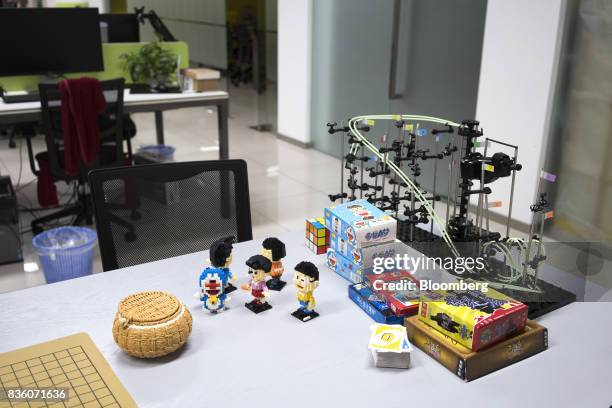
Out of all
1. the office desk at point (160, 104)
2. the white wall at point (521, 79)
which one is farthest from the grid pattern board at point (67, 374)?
the white wall at point (521, 79)

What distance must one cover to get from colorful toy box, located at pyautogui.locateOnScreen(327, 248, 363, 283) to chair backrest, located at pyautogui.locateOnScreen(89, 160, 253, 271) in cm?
41

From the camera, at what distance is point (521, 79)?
3.39 metres

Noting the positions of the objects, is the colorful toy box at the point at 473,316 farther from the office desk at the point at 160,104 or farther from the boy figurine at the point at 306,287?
the office desk at the point at 160,104

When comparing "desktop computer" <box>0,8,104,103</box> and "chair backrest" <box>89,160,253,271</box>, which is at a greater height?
"desktop computer" <box>0,8,104,103</box>

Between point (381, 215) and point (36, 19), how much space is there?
304cm

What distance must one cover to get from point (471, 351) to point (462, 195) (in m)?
0.46

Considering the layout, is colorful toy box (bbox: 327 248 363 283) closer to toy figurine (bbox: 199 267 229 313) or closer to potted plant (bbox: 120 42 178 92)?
toy figurine (bbox: 199 267 229 313)

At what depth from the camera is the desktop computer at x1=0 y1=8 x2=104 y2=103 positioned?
11.5 feet

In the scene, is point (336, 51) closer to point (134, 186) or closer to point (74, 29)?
point (74, 29)

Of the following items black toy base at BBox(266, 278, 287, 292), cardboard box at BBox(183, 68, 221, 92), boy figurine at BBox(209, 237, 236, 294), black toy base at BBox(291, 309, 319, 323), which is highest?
cardboard box at BBox(183, 68, 221, 92)

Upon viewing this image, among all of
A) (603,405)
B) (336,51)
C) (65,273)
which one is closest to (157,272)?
(603,405)

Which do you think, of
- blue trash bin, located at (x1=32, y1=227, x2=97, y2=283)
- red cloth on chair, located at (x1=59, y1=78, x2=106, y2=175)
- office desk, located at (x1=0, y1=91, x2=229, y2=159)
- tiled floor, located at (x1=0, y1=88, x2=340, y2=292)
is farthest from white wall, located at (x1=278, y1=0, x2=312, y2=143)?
blue trash bin, located at (x1=32, y1=227, x2=97, y2=283)

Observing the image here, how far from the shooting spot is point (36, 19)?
355cm

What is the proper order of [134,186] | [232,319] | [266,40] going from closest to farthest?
[232,319]
[134,186]
[266,40]
